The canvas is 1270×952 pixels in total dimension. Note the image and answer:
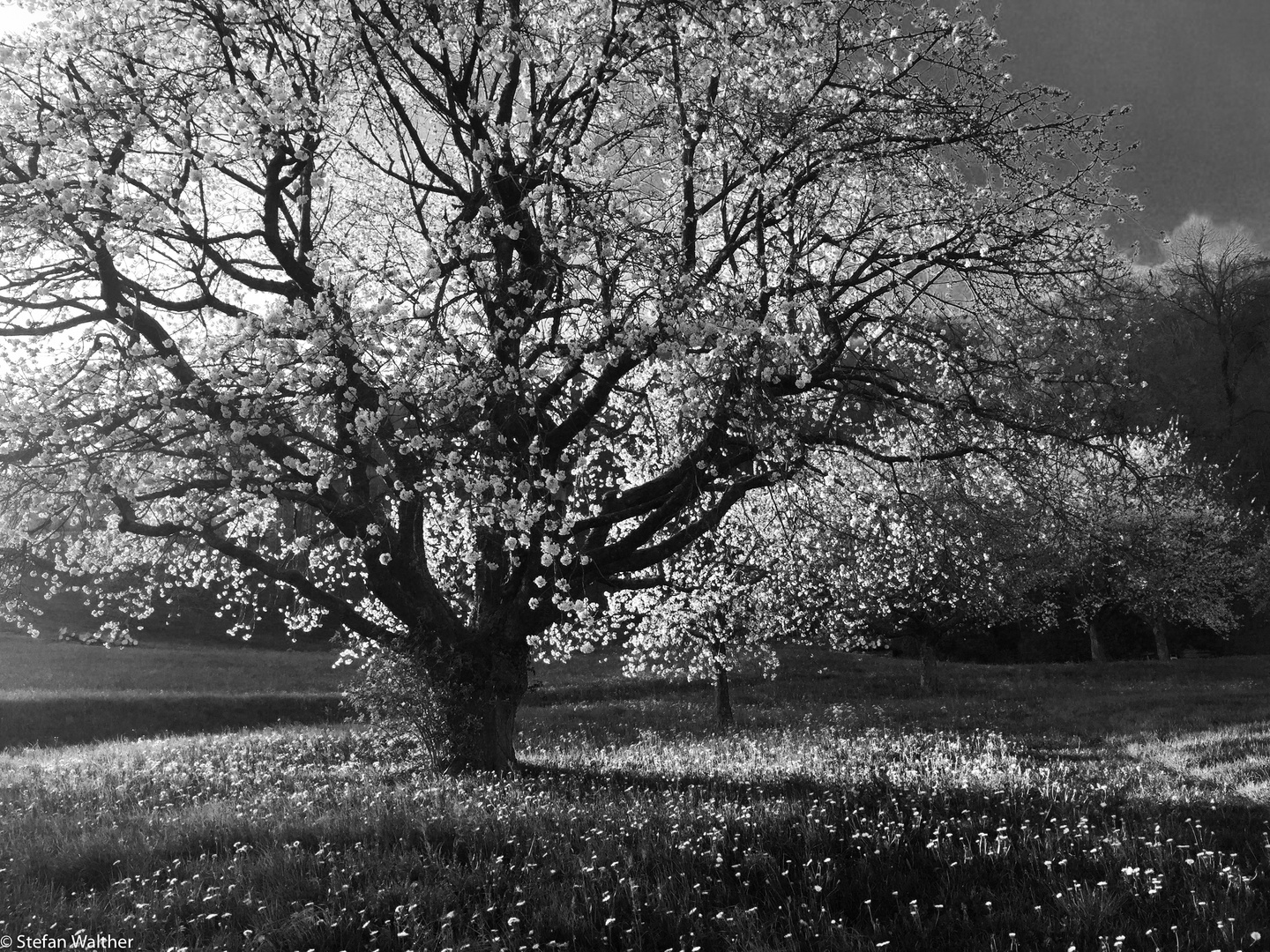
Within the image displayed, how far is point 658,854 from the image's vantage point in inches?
255

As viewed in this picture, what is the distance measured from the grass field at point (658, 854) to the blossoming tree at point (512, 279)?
2793 mm

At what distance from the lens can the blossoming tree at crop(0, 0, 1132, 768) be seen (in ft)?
31.9

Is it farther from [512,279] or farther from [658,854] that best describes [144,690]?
[658,854]

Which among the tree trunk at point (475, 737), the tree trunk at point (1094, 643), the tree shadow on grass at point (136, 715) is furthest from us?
the tree trunk at point (1094, 643)

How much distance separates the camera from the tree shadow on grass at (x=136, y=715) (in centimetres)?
2512

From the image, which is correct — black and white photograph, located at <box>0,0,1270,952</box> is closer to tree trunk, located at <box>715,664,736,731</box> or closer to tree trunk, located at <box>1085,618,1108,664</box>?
tree trunk, located at <box>715,664,736,731</box>

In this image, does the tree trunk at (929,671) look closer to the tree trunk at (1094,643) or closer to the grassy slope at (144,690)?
the tree trunk at (1094,643)

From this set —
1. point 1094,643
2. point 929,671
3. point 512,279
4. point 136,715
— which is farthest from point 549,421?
point 1094,643

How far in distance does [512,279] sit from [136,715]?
914 inches

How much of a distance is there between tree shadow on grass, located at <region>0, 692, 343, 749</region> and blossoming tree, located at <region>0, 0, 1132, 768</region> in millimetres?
14884

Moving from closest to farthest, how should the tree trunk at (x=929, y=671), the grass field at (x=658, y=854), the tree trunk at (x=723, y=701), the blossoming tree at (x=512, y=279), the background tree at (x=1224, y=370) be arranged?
the grass field at (x=658, y=854) → the blossoming tree at (x=512, y=279) → the tree trunk at (x=723, y=701) → the tree trunk at (x=929, y=671) → the background tree at (x=1224, y=370)

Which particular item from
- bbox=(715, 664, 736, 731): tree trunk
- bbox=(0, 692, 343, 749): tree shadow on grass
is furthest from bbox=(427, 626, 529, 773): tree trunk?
bbox=(0, 692, 343, 749): tree shadow on grass

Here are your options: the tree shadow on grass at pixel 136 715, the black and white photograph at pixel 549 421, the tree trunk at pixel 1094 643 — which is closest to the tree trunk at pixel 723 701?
the black and white photograph at pixel 549 421

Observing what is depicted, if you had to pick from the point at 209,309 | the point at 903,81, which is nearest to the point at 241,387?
the point at 209,309
